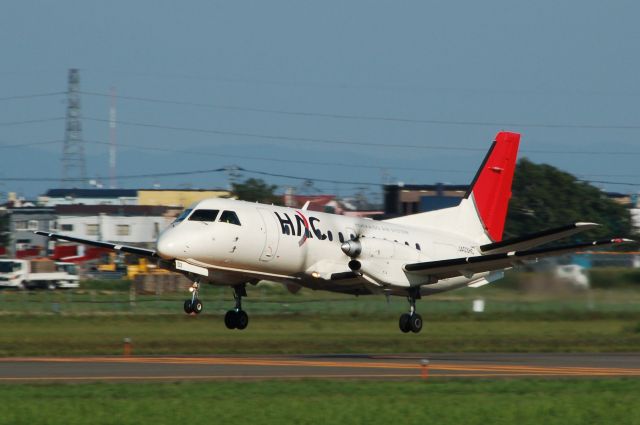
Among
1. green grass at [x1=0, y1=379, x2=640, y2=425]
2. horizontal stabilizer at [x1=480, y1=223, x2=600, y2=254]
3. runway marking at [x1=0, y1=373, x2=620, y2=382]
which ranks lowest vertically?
green grass at [x1=0, y1=379, x2=640, y2=425]

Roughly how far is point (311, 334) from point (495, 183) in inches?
309

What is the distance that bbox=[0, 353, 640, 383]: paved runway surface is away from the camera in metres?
20.3

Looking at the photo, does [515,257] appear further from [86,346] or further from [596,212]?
[596,212]

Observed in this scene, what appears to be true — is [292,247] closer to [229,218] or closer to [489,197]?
[229,218]

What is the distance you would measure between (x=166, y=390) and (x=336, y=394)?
2922 millimetres

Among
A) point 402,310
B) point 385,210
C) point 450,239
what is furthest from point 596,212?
point 450,239

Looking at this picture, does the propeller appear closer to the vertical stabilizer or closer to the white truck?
the vertical stabilizer

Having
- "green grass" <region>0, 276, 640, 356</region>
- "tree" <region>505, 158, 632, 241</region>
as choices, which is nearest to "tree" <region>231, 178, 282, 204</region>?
"tree" <region>505, 158, 632, 241</region>

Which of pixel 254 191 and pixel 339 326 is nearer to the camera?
pixel 339 326

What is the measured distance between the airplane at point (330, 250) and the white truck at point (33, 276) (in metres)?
28.9

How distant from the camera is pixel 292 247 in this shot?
26.1 meters

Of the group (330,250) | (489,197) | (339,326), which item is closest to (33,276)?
(339,326)

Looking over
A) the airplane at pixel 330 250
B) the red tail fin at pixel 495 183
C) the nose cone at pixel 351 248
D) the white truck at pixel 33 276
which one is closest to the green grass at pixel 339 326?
the airplane at pixel 330 250

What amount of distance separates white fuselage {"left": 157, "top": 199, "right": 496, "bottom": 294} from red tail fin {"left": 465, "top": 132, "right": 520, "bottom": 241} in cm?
318
